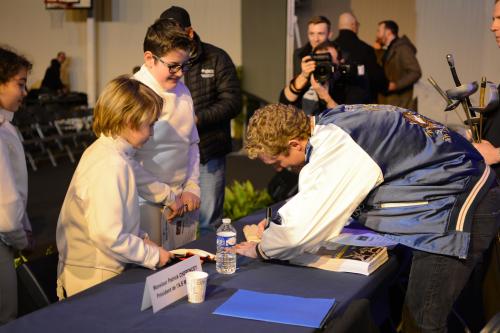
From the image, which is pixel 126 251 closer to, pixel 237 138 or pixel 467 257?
pixel 467 257

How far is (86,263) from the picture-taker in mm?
2363

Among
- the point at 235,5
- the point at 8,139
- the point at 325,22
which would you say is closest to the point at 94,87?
the point at 235,5

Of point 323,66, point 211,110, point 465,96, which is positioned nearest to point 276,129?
point 465,96

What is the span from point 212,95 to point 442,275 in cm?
199

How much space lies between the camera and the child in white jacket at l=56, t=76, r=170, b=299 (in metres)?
2.24

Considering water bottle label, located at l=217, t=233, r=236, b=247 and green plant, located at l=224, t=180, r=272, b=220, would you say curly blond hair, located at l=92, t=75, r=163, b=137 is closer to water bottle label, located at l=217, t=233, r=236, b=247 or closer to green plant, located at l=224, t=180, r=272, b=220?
water bottle label, located at l=217, t=233, r=236, b=247

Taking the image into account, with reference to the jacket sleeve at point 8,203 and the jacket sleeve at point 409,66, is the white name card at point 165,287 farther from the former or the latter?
the jacket sleeve at point 409,66

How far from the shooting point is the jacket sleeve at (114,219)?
223 cm

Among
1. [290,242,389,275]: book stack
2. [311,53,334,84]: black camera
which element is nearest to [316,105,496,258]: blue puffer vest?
[290,242,389,275]: book stack

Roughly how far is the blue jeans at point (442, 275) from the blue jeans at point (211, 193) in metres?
1.63

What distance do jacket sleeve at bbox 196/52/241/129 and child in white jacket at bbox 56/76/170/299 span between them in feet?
4.45

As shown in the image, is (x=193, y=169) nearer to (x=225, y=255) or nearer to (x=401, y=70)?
(x=225, y=255)

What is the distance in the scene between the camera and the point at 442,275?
7.52 feet

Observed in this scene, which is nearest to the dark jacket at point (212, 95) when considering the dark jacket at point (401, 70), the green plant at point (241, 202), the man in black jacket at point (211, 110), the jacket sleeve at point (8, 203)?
the man in black jacket at point (211, 110)
